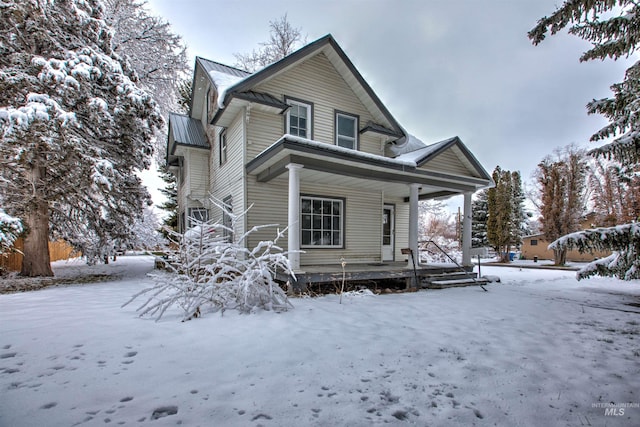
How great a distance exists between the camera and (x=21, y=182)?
26.5ft

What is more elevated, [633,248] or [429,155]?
[429,155]

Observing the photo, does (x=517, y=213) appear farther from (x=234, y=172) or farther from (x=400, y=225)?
(x=234, y=172)

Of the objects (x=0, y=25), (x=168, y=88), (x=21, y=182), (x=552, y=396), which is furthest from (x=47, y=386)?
(x=168, y=88)

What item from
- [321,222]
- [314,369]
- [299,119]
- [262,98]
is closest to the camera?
[314,369]

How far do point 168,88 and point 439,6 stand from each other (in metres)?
11.9

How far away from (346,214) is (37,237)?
8.76 metres

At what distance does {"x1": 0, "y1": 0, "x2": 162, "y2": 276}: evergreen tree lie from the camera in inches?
279

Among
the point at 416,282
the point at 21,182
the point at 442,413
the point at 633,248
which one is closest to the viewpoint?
the point at 442,413

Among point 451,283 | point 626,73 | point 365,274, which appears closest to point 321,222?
point 365,274

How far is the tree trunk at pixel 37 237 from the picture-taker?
7984mm

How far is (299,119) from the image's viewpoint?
8.38m

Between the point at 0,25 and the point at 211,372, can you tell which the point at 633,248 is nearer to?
the point at 211,372

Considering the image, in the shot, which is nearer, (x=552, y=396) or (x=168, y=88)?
(x=552, y=396)

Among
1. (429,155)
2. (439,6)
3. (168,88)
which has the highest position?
(439,6)
